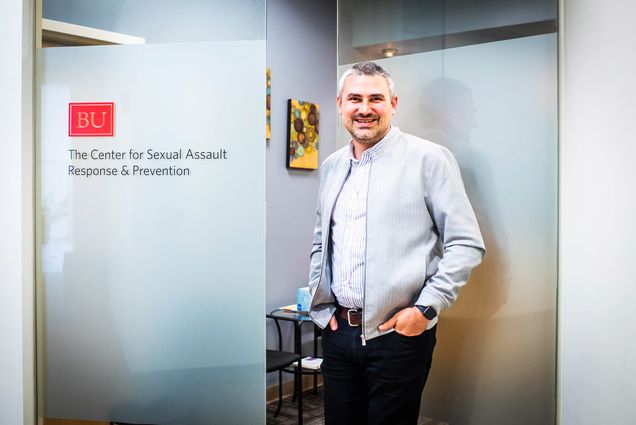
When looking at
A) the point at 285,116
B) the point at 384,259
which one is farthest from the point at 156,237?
the point at 285,116

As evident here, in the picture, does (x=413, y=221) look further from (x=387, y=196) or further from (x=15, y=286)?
(x=15, y=286)

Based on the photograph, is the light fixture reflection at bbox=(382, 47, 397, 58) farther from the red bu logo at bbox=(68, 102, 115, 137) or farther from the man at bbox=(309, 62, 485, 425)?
the red bu logo at bbox=(68, 102, 115, 137)

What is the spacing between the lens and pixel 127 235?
2072mm

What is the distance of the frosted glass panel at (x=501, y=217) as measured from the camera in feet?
7.06

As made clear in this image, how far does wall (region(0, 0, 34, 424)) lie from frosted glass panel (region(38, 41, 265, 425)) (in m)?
0.06

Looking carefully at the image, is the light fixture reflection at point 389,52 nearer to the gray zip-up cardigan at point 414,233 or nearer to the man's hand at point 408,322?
the gray zip-up cardigan at point 414,233

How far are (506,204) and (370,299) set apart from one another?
638mm

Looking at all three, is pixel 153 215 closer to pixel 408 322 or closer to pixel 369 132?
pixel 369 132

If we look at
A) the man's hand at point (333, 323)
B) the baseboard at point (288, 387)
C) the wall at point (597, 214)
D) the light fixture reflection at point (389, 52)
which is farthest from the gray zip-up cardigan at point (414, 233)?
Result: the baseboard at point (288, 387)

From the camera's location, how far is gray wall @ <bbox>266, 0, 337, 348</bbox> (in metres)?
4.07

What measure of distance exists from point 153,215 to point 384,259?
79cm

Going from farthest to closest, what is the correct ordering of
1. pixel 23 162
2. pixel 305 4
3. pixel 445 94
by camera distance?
pixel 305 4, pixel 445 94, pixel 23 162

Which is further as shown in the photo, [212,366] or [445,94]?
[445,94]

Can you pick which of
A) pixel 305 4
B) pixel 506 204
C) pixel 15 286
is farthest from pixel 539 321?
pixel 305 4
